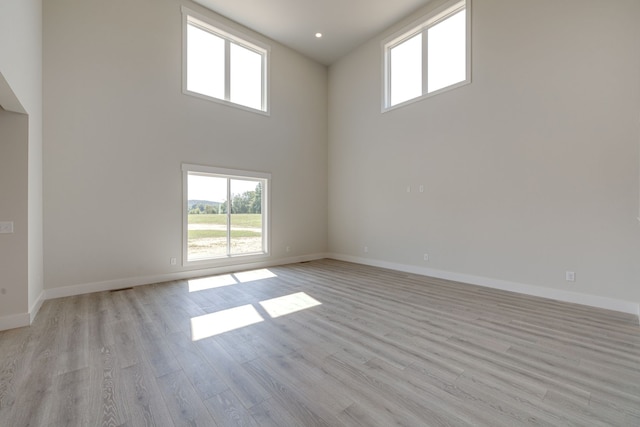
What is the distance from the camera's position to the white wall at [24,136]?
7.84ft

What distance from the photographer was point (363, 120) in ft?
21.4

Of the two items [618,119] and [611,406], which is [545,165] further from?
[611,406]

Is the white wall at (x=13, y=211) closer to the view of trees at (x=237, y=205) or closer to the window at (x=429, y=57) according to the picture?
the view of trees at (x=237, y=205)

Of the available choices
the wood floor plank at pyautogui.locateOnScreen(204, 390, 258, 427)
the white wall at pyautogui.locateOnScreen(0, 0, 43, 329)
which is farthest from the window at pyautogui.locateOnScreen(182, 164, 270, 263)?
the wood floor plank at pyautogui.locateOnScreen(204, 390, 258, 427)

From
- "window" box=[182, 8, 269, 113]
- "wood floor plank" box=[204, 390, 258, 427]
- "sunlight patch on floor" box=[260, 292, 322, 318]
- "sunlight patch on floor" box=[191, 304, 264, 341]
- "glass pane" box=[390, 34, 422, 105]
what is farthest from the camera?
"glass pane" box=[390, 34, 422, 105]

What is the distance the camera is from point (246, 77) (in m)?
6.09

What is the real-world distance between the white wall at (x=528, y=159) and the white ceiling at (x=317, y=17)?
0.42 metres

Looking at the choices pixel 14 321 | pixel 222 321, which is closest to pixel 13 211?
pixel 14 321

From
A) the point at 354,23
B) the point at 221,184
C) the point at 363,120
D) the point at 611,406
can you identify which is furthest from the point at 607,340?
the point at 354,23

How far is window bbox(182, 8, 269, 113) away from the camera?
522 centimetres

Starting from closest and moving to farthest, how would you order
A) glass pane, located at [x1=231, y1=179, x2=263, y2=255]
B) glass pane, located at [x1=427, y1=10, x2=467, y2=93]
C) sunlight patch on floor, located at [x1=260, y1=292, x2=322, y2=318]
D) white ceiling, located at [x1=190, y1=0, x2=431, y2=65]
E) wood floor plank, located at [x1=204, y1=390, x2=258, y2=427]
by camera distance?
wood floor plank, located at [x1=204, y1=390, x2=258, y2=427]
sunlight patch on floor, located at [x1=260, y1=292, x2=322, y2=318]
glass pane, located at [x1=427, y1=10, x2=467, y2=93]
white ceiling, located at [x1=190, y1=0, x2=431, y2=65]
glass pane, located at [x1=231, y1=179, x2=263, y2=255]

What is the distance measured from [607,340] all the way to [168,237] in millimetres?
5983

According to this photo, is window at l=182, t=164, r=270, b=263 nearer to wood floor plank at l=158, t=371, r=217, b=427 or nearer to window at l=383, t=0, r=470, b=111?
wood floor plank at l=158, t=371, r=217, b=427

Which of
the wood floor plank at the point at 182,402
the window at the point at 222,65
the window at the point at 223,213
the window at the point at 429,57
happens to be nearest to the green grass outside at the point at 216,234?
the window at the point at 223,213
